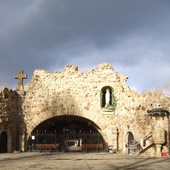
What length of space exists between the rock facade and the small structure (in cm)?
209

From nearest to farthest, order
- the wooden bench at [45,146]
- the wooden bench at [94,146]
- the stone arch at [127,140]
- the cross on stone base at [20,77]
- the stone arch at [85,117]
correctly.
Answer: the stone arch at [127,140] < the stone arch at [85,117] < the wooden bench at [94,146] < the wooden bench at [45,146] < the cross on stone base at [20,77]

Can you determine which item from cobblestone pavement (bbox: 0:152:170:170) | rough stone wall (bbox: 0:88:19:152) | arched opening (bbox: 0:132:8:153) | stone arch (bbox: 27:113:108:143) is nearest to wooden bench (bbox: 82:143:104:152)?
stone arch (bbox: 27:113:108:143)

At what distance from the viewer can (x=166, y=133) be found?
1705 centimetres

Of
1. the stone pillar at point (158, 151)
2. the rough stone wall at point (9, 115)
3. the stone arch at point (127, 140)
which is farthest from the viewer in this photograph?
the rough stone wall at point (9, 115)

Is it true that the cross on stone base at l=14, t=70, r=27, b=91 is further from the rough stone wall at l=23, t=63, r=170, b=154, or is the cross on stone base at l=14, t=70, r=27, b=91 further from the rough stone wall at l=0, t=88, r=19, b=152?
the rough stone wall at l=0, t=88, r=19, b=152

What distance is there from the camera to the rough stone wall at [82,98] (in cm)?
1983

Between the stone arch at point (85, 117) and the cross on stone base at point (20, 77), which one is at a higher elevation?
the cross on stone base at point (20, 77)

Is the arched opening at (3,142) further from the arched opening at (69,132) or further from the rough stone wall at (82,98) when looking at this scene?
the arched opening at (69,132)

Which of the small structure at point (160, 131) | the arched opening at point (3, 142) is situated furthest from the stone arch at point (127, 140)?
the arched opening at point (3, 142)

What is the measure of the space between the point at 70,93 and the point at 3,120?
476cm

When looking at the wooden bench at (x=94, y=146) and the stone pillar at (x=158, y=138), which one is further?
the wooden bench at (x=94, y=146)

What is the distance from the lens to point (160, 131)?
16.7 metres

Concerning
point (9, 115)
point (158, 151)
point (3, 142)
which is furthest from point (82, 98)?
point (158, 151)

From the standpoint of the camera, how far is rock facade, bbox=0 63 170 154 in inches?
780
